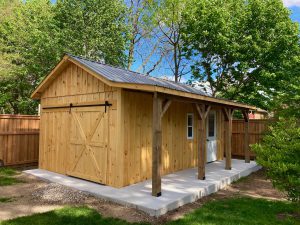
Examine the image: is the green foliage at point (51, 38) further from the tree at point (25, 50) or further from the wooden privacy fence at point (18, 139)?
the wooden privacy fence at point (18, 139)

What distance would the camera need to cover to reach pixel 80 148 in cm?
746

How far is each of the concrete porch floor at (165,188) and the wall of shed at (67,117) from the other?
1.40ft

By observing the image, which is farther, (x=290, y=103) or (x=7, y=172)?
(x=7, y=172)

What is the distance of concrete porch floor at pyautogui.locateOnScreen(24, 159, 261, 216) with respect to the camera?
5.21 m

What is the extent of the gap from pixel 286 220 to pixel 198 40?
13689 millimetres

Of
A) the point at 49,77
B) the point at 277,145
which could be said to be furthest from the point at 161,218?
the point at 49,77

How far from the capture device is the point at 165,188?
627 centimetres

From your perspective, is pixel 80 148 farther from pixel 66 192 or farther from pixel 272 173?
pixel 272 173

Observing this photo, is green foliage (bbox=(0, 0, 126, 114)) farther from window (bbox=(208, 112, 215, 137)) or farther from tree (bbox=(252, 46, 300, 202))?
tree (bbox=(252, 46, 300, 202))

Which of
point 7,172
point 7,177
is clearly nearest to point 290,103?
point 7,177

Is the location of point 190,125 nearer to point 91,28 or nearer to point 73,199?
Answer: point 73,199

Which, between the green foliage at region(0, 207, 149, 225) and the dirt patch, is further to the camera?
the dirt patch

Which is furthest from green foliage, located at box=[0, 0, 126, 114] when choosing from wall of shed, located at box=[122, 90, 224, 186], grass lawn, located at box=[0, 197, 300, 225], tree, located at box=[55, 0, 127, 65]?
grass lawn, located at box=[0, 197, 300, 225]

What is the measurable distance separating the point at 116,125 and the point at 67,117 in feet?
7.94
